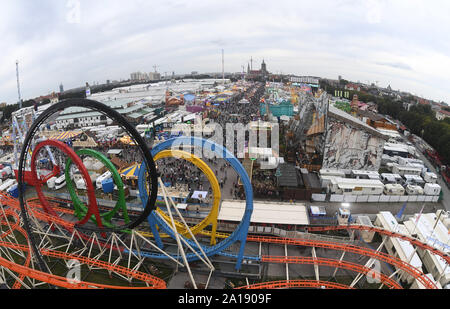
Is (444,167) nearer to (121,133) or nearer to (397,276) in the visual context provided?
(397,276)

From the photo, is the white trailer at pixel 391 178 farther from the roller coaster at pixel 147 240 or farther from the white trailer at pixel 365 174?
the roller coaster at pixel 147 240

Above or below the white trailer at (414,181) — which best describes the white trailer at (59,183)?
above

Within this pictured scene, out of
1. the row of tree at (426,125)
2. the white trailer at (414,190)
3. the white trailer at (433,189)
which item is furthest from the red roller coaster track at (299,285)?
the row of tree at (426,125)

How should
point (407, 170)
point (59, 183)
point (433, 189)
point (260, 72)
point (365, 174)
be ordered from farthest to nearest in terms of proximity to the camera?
point (260, 72), point (407, 170), point (365, 174), point (59, 183), point (433, 189)

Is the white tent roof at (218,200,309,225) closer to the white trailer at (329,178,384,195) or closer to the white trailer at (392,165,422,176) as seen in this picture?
the white trailer at (329,178,384,195)

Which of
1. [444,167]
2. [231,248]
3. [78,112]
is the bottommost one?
[231,248]

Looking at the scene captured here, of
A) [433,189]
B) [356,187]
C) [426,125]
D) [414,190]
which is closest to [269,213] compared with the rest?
[356,187]

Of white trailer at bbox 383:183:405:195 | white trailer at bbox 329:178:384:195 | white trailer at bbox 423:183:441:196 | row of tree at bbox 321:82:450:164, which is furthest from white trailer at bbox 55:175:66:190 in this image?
row of tree at bbox 321:82:450:164

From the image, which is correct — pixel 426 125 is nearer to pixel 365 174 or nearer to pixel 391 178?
pixel 391 178

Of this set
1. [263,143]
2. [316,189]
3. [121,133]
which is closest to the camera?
[316,189]

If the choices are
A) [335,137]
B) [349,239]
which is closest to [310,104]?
[335,137]

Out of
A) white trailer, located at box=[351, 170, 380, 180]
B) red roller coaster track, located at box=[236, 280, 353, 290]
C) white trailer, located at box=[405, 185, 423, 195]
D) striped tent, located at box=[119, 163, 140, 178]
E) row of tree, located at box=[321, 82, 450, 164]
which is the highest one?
row of tree, located at box=[321, 82, 450, 164]
